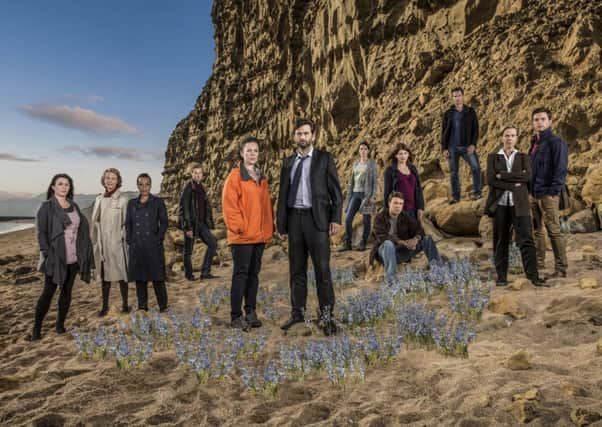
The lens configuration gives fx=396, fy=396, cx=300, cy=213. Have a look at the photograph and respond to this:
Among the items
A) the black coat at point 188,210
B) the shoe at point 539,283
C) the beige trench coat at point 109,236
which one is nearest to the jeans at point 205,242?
the black coat at point 188,210

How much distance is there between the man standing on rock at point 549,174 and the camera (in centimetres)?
513

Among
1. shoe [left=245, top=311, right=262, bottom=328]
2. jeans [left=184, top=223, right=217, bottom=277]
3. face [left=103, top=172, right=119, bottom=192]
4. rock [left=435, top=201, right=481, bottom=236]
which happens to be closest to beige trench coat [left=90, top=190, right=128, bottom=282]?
face [left=103, top=172, right=119, bottom=192]

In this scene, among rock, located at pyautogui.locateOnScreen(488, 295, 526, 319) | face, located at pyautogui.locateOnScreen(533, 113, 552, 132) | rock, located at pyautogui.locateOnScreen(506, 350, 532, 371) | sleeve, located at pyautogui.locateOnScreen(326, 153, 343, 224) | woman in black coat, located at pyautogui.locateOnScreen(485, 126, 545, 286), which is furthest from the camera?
face, located at pyautogui.locateOnScreen(533, 113, 552, 132)

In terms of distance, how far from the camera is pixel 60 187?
514 cm

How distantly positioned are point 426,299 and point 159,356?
3.38m

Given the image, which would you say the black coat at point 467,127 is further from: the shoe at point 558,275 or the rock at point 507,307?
the rock at point 507,307

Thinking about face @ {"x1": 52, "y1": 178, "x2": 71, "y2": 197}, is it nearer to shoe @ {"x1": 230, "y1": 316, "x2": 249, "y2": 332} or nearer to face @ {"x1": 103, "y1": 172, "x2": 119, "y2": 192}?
face @ {"x1": 103, "y1": 172, "x2": 119, "y2": 192}

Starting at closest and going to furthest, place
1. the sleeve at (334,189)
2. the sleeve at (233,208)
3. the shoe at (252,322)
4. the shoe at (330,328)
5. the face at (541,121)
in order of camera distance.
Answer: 1. the shoe at (330,328)
2. the sleeve at (334,189)
3. the sleeve at (233,208)
4. the shoe at (252,322)
5. the face at (541,121)

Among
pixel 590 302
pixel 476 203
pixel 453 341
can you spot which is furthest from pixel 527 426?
pixel 476 203

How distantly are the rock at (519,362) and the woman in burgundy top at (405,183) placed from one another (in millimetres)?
3738

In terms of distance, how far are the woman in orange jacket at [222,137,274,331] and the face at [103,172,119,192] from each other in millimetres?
2312

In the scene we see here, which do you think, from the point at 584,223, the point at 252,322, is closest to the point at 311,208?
the point at 252,322

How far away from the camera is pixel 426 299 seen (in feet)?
17.4

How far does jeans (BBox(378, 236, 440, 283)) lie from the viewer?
237 inches
